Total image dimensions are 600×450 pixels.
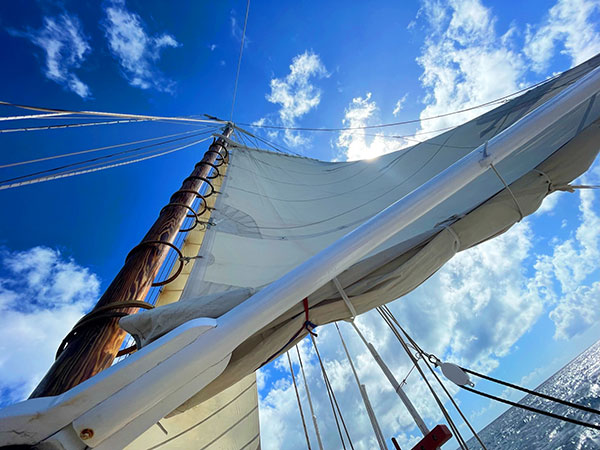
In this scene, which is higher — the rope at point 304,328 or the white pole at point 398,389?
the rope at point 304,328

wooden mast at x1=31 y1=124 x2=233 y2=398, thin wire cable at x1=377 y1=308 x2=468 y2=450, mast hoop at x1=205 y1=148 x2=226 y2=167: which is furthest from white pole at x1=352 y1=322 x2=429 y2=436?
mast hoop at x1=205 y1=148 x2=226 y2=167

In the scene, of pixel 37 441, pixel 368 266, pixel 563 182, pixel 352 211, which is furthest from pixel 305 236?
pixel 37 441

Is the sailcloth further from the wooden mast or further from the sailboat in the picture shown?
the wooden mast

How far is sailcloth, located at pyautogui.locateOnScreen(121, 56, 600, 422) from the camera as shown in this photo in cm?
117

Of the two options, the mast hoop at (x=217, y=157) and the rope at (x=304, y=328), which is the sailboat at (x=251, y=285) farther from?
the mast hoop at (x=217, y=157)

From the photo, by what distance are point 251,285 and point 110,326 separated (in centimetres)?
78

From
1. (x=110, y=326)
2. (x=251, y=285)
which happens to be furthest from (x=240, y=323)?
(x=251, y=285)

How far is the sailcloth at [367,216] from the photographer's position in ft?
3.84

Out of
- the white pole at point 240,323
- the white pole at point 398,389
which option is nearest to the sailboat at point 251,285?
the white pole at point 240,323

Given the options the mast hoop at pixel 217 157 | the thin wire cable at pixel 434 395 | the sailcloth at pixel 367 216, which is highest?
the mast hoop at pixel 217 157

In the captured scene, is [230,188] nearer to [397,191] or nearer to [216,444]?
[397,191]

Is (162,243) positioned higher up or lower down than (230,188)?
lower down

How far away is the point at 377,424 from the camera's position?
5.09 feet

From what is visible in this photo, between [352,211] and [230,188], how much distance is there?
1.84 meters
